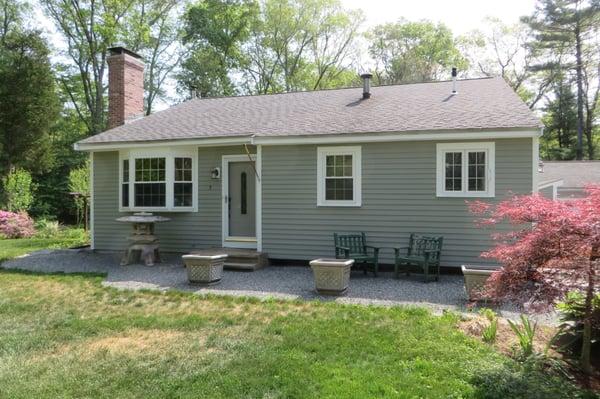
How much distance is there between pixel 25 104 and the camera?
20.7 meters

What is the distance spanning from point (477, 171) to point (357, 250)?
2.74 meters

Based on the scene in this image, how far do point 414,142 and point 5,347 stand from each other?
7.20 m

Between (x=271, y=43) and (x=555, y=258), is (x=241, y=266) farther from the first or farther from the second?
(x=271, y=43)

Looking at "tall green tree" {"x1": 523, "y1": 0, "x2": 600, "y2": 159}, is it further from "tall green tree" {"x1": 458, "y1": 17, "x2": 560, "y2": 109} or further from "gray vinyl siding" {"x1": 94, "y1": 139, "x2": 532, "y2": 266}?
"gray vinyl siding" {"x1": 94, "y1": 139, "x2": 532, "y2": 266}

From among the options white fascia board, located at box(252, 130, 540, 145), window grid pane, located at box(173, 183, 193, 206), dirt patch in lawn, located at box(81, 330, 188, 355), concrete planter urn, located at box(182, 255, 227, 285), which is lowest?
dirt patch in lawn, located at box(81, 330, 188, 355)

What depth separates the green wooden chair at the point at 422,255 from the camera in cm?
788

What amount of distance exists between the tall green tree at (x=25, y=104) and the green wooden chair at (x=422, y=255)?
19.3 meters

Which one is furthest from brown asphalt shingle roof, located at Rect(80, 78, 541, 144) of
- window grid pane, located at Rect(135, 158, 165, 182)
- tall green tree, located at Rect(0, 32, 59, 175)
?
tall green tree, located at Rect(0, 32, 59, 175)

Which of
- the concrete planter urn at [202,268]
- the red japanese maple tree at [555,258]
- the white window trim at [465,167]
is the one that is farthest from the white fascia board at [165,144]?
the red japanese maple tree at [555,258]

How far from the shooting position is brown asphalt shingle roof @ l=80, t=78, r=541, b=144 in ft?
28.3

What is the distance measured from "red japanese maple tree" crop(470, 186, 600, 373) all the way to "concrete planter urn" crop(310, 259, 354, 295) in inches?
120

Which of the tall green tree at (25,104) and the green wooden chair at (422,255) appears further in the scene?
the tall green tree at (25,104)

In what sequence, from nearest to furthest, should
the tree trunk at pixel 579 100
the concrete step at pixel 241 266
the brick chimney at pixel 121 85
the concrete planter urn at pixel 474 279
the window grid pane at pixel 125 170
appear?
the concrete planter urn at pixel 474 279
the concrete step at pixel 241 266
the window grid pane at pixel 125 170
the brick chimney at pixel 121 85
the tree trunk at pixel 579 100

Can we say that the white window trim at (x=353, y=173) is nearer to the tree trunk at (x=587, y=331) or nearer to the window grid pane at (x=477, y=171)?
the window grid pane at (x=477, y=171)
